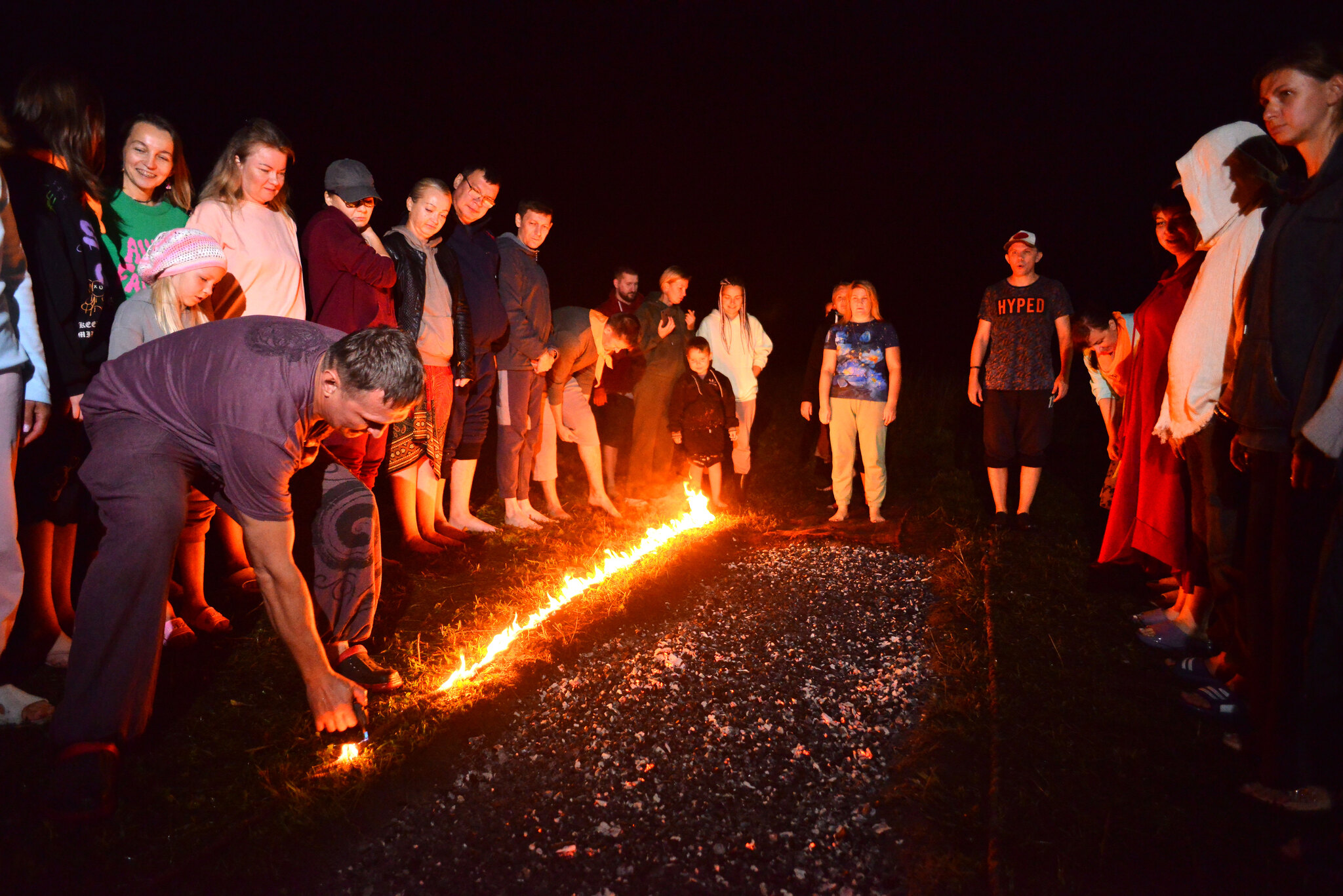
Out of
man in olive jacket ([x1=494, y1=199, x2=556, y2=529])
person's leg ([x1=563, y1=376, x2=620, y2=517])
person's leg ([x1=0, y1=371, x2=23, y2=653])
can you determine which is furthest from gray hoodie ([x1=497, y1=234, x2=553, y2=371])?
person's leg ([x1=0, y1=371, x2=23, y2=653])

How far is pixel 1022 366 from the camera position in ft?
20.5

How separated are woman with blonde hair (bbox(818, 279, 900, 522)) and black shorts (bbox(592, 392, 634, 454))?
2.04 meters

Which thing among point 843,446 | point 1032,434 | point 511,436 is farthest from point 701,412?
point 1032,434

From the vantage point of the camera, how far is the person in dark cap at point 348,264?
4.38m

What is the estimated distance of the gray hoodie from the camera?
19.3 feet

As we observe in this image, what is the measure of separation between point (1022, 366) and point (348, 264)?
5.19m

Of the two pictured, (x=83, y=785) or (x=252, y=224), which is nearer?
(x=83, y=785)

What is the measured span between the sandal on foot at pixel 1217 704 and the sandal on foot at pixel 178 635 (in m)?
4.79

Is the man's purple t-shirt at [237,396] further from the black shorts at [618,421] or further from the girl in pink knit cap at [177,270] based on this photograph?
the black shorts at [618,421]

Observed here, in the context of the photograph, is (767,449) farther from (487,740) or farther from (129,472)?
(129,472)

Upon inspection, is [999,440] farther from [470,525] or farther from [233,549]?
[233,549]

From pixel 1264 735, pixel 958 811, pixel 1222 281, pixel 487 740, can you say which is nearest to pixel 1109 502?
pixel 1222 281

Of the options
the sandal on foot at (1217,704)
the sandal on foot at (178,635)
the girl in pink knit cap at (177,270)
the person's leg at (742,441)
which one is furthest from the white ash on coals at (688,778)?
the person's leg at (742,441)

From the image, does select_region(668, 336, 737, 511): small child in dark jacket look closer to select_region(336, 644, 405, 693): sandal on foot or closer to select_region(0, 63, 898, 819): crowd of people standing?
select_region(0, 63, 898, 819): crowd of people standing
